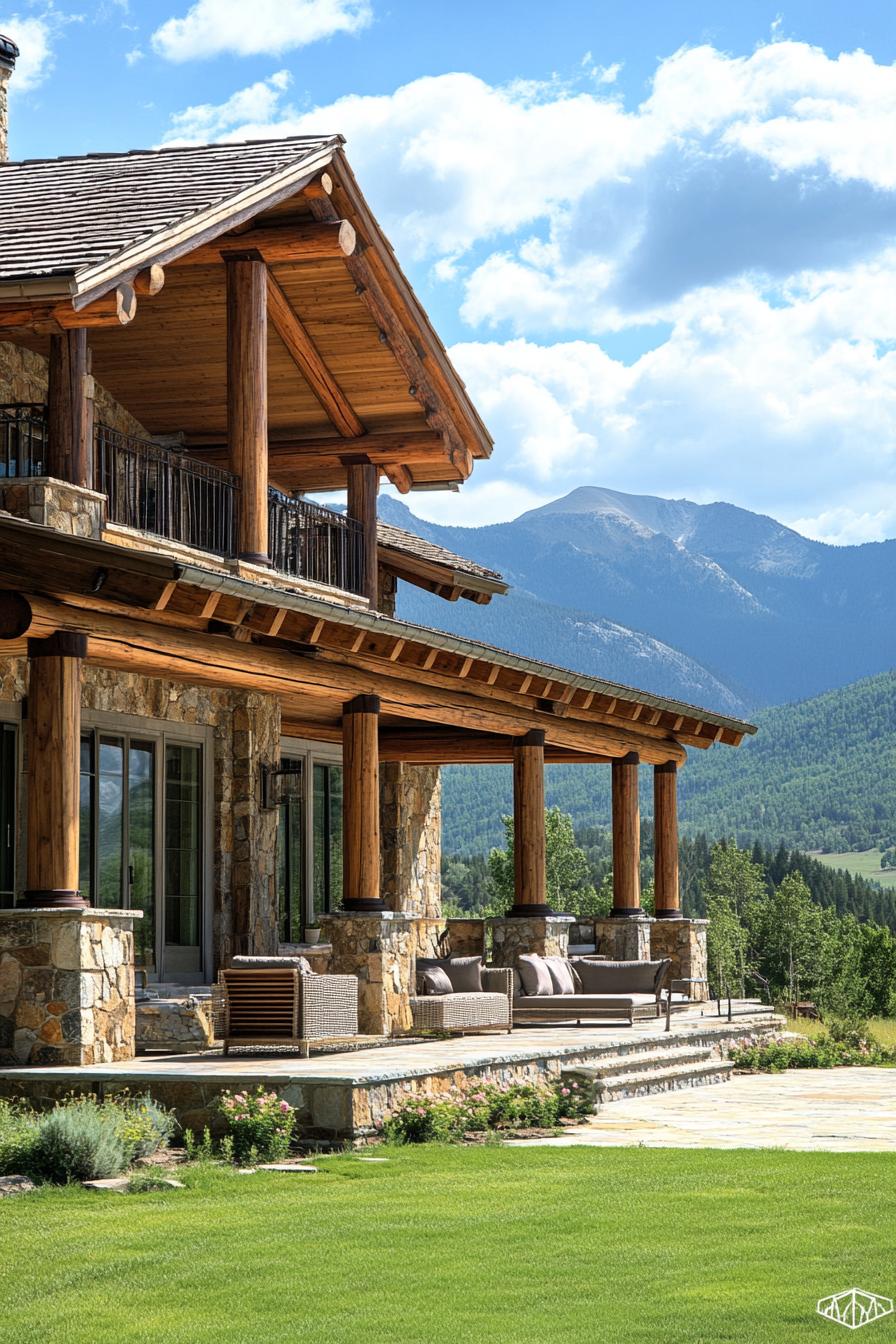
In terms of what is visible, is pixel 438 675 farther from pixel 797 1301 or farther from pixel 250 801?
pixel 797 1301

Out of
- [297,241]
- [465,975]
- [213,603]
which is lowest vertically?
[465,975]

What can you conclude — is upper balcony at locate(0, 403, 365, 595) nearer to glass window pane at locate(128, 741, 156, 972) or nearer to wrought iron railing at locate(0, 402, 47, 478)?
wrought iron railing at locate(0, 402, 47, 478)

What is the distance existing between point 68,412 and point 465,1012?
6.22m

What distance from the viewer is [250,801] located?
54.7ft

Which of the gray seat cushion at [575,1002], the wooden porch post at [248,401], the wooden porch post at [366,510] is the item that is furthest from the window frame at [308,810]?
the wooden porch post at [248,401]

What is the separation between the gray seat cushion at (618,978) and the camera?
1833cm

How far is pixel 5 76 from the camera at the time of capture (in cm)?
2064

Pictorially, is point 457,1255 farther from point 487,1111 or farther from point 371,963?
point 371,963

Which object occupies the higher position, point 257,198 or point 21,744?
point 257,198

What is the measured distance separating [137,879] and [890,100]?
59.9ft

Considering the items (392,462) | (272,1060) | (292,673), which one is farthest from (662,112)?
(272,1060)

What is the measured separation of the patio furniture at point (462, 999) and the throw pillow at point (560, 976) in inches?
35.7

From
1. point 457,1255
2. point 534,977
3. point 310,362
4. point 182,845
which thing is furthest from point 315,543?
point 457,1255

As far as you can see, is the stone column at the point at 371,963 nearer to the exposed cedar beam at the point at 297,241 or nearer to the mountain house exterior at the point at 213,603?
the mountain house exterior at the point at 213,603
